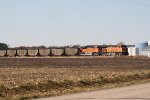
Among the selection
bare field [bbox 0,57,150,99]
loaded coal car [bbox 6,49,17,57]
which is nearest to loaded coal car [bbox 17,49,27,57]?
loaded coal car [bbox 6,49,17,57]

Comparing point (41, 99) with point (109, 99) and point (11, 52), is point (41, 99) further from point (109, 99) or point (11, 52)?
point (11, 52)

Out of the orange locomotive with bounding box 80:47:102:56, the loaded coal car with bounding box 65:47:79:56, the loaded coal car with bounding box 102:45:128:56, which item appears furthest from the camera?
the orange locomotive with bounding box 80:47:102:56

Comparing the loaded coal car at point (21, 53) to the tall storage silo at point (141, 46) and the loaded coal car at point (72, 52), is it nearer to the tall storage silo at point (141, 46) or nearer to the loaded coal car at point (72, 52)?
the loaded coal car at point (72, 52)

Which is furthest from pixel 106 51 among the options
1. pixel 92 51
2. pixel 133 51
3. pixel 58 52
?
pixel 58 52

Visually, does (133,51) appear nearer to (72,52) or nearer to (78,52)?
(78,52)

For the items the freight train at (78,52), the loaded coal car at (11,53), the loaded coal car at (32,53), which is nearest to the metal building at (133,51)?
the freight train at (78,52)

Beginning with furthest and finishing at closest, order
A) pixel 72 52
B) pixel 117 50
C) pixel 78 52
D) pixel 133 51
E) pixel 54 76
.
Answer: pixel 78 52 < pixel 72 52 < pixel 133 51 < pixel 117 50 < pixel 54 76

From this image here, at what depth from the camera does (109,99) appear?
1536 centimetres

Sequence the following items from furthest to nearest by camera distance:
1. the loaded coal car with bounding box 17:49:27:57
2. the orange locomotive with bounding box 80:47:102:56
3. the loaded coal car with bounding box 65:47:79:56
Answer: the loaded coal car with bounding box 17:49:27:57 → the orange locomotive with bounding box 80:47:102:56 → the loaded coal car with bounding box 65:47:79:56

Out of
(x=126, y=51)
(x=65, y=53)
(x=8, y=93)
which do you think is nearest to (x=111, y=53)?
(x=126, y=51)

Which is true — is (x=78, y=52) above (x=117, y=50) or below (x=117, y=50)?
below

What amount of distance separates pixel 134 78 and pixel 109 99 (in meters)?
13.8

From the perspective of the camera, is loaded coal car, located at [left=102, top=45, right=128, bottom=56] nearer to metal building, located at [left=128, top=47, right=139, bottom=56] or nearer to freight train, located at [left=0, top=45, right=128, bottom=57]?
freight train, located at [left=0, top=45, right=128, bottom=57]

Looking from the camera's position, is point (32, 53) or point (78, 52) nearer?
point (78, 52)
